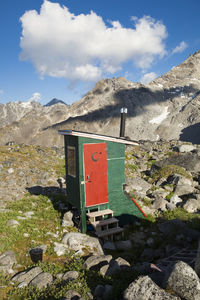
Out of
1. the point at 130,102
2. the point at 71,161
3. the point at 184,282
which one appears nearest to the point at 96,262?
the point at 184,282

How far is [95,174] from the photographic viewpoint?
10.0 meters

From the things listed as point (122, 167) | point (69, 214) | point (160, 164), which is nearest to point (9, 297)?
point (69, 214)

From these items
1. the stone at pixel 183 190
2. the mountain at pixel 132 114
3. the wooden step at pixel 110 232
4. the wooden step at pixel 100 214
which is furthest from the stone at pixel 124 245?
the mountain at pixel 132 114

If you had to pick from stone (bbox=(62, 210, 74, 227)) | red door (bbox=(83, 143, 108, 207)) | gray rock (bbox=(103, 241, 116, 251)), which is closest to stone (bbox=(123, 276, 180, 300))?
gray rock (bbox=(103, 241, 116, 251))

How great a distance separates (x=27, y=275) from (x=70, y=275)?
1237mm

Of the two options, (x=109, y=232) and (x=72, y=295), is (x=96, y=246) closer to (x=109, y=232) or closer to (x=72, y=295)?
(x=109, y=232)

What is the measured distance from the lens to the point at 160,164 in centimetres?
2045

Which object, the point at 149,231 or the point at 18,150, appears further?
the point at 18,150

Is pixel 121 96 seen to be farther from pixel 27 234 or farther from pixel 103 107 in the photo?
pixel 27 234

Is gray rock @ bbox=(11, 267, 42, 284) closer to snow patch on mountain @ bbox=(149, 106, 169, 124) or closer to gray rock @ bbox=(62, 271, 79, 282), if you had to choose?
gray rock @ bbox=(62, 271, 79, 282)

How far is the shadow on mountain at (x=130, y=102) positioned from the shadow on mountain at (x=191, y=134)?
21.2m

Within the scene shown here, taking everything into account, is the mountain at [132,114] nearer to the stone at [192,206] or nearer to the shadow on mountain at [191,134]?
the shadow on mountain at [191,134]

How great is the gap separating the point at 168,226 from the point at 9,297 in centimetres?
→ 759

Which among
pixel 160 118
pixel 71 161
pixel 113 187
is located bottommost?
pixel 113 187
